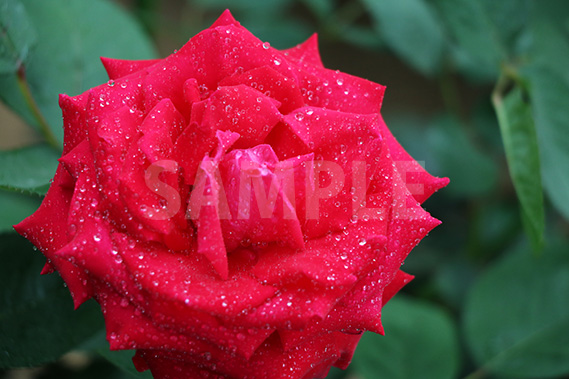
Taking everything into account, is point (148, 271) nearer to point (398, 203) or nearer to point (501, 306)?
point (398, 203)

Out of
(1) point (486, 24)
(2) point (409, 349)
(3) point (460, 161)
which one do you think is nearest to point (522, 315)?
(2) point (409, 349)

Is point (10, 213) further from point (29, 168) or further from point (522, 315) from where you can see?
point (522, 315)

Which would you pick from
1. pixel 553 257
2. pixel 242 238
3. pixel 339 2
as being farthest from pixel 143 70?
pixel 339 2

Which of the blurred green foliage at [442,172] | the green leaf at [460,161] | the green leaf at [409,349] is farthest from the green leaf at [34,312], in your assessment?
the green leaf at [460,161]

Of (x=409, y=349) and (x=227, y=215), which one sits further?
(x=409, y=349)

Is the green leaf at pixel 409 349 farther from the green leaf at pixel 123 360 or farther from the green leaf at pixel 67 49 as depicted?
the green leaf at pixel 67 49

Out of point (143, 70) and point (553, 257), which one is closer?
point (143, 70)
